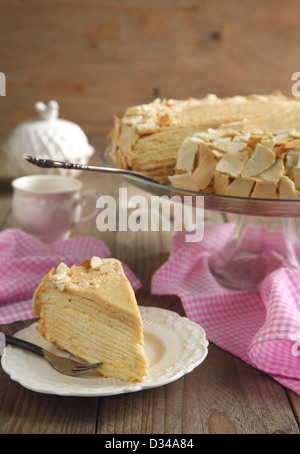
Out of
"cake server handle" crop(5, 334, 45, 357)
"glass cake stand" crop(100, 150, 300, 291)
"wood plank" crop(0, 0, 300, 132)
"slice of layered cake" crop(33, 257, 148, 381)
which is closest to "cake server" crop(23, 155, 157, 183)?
"glass cake stand" crop(100, 150, 300, 291)

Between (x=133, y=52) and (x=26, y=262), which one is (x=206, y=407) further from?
(x=133, y=52)

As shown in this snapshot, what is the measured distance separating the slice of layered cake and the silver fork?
2cm

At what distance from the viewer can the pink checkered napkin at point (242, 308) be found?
80 cm

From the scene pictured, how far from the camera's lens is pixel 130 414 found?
71 centimetres

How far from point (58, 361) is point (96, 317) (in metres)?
0.07

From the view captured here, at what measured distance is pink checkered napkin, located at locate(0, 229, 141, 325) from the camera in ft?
3.18

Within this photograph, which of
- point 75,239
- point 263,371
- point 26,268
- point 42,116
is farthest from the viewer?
point 42,116

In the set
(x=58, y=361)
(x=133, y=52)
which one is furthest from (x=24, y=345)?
(x=133, y=52)

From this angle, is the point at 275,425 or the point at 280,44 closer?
the point at 275,425

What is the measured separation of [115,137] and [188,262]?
28cm

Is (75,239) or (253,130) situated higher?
(253,130)

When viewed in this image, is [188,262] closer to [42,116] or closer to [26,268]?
[26,268]

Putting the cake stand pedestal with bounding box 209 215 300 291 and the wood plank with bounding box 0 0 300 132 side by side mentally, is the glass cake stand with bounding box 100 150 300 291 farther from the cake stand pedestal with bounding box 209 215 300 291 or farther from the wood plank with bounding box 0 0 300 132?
the wood plank with bounding box 0 0 300 132

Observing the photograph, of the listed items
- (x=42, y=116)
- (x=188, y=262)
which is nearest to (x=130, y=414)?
(x=188, y=262)
